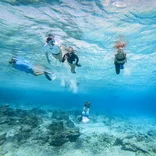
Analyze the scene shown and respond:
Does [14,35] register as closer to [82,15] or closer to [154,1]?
[82,15]

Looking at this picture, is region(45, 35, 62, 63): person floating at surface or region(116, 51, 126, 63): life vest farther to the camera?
region(45, 35, 62, 63): person floating at surface

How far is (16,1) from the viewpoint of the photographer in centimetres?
998

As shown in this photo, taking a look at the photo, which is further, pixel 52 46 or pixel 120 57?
pixel 52 46

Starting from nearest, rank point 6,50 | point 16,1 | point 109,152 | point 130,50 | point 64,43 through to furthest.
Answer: point 16,1 → point 109,152 → point 64,43 → point 130,50 → point 6,50

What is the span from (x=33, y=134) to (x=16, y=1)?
36.1 feet

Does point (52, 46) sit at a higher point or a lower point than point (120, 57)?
higher

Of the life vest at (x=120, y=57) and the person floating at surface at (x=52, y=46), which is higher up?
the person floating at surface at (x=52, y=46)

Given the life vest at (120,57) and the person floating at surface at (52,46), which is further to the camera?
Result: the person floating at surface at (52,46)

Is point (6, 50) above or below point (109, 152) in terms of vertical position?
above

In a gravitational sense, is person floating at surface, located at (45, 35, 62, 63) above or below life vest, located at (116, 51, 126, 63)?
above

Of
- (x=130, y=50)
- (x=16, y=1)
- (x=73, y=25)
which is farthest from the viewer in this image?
(x=130, y=50)

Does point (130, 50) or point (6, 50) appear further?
point (6, 50)

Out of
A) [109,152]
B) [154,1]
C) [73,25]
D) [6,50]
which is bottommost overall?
[109,152]

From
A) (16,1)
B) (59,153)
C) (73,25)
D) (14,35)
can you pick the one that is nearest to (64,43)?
(73,25)
